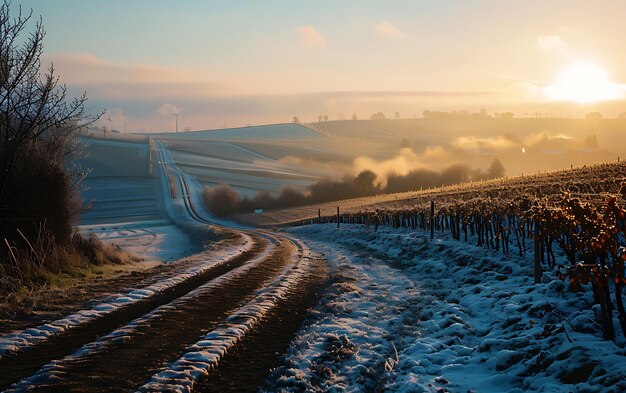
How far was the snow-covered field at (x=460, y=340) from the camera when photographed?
789cm

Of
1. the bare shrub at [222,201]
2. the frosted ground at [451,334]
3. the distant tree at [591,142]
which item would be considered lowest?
the bare shrub at [222,201]

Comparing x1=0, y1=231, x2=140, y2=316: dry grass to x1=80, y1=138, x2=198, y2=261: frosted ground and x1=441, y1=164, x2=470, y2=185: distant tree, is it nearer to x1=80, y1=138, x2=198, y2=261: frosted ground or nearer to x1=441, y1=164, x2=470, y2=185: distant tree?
x1=80, y1=138, x2=198, y2=261: frosted ground

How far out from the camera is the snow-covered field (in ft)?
25.9

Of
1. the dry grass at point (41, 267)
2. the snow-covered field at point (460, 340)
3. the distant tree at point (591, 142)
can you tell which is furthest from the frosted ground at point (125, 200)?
the distant tree at point (591, 142)

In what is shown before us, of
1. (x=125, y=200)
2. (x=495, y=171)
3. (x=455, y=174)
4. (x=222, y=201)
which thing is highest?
(x=495, y=171)

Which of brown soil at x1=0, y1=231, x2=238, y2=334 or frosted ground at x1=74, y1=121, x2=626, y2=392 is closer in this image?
frosted ground at x1=74, y1=121, x2=626, y2=392

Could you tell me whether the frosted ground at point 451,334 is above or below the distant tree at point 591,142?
below

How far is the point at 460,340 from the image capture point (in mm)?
10492

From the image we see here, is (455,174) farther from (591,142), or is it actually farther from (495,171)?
(591,142)

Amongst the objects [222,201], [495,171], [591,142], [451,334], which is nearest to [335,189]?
[222,201]

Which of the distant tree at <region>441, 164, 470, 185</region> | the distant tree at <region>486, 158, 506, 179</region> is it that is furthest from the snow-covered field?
the distant tree at <region>486, 158, 506, 179</region>

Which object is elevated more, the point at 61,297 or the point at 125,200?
the point at 61,297

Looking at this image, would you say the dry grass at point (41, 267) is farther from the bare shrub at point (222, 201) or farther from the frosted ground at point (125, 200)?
the bare shrub at point (222, 201)

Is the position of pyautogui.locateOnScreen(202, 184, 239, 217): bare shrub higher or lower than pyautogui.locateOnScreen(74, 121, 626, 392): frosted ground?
lower
